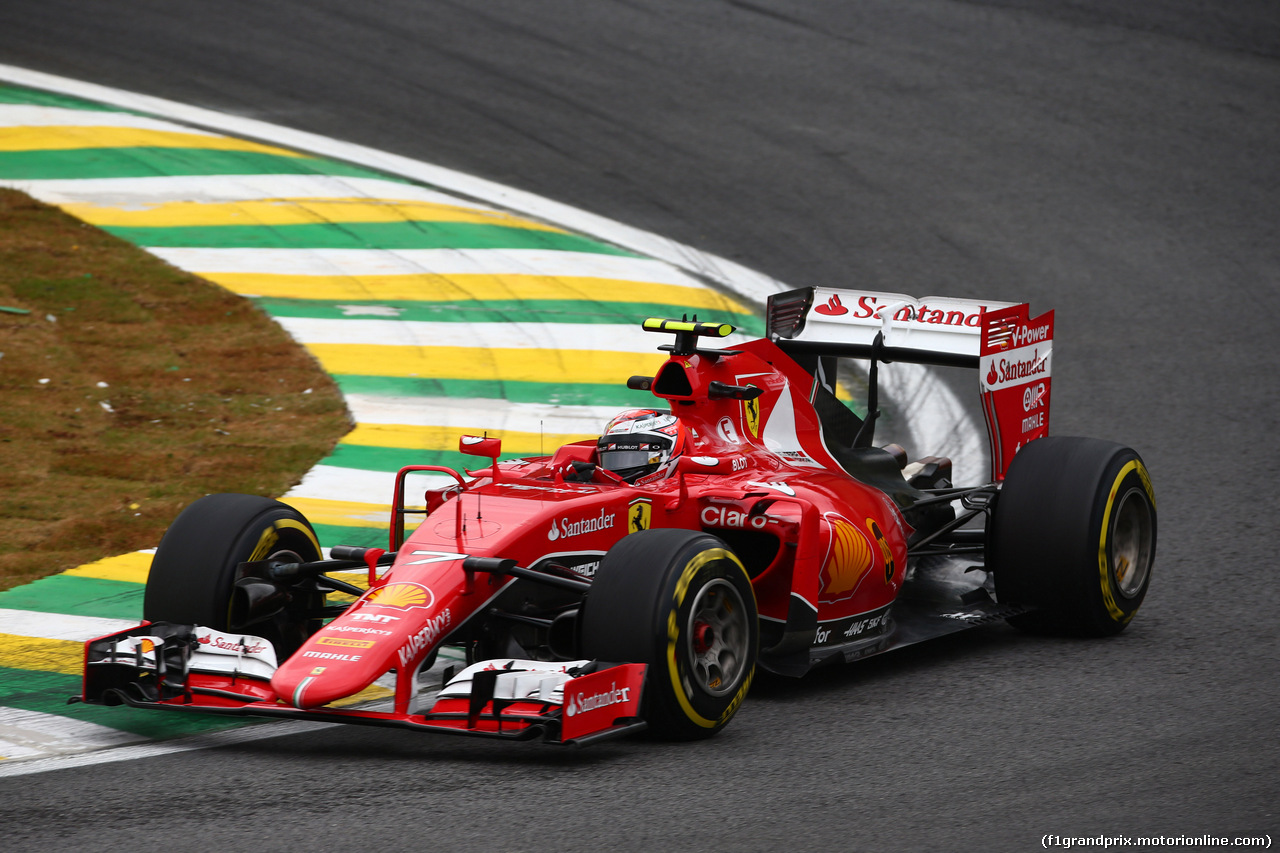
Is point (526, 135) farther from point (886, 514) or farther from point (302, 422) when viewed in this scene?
point (886, 514)

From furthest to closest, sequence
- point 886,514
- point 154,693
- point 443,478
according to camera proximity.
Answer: point 443,478 < point 886,514 < point 154,693

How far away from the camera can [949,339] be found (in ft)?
27.4

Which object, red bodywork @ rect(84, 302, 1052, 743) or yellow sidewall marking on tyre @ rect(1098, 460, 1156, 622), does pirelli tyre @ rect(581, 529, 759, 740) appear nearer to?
red bodywork @ rect(84, 302, 1052, 743)

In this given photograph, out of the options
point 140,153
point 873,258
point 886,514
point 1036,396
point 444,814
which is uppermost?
point 140,153

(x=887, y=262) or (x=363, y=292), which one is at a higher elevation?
(x=887, y=262)

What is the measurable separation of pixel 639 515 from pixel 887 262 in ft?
25.6

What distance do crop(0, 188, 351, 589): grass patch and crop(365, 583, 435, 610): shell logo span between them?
2.80 metres

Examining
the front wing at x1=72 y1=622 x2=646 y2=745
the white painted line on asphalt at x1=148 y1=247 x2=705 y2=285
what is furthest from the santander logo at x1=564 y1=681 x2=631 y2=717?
the white painted line on asphalt at x1=148 y1=247 x2=705 y2=285

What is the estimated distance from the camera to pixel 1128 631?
7.41m

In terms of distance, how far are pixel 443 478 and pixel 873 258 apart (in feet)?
18.7

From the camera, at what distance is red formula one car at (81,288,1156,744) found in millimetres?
5500

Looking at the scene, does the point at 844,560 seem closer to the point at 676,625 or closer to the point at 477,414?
the point at 676,625

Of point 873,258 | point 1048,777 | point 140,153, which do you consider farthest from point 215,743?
point 140,153

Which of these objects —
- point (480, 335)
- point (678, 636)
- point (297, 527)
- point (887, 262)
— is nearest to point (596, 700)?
point (678, 636)
